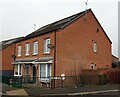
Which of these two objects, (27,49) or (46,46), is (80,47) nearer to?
(46,46)

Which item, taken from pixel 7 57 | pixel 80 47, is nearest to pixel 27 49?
pixel 80 47

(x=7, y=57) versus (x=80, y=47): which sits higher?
(x=80, y=47)

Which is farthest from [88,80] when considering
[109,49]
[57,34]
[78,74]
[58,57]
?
[109,49]

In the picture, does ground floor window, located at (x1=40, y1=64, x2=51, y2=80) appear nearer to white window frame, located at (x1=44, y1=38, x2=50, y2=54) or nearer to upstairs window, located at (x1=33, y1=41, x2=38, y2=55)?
white window frame, located at (x1=44, y1=38, x2=50, y2=54)

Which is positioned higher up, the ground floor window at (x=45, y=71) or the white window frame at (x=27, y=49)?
the white window frame at (x=27, y=49)

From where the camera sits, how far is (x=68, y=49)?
3133 cm

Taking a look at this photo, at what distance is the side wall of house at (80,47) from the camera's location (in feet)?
101

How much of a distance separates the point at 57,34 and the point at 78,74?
5280 mm

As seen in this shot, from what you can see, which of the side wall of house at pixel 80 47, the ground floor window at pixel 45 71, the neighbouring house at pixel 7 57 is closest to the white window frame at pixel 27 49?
the ground floor window at pixel 45 71

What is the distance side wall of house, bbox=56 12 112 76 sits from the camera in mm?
30672

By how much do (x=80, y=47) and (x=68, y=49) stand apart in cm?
190

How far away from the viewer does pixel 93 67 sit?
112 feet

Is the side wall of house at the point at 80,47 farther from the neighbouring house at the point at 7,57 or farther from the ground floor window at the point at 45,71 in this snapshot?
the neighbouring house at the point at 7,57

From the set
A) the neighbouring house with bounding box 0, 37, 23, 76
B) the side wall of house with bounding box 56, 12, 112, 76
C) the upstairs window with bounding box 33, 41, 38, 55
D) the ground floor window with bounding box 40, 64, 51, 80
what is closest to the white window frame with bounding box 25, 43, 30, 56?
the upstairs window with bounding box 33, 41, 38, 55
